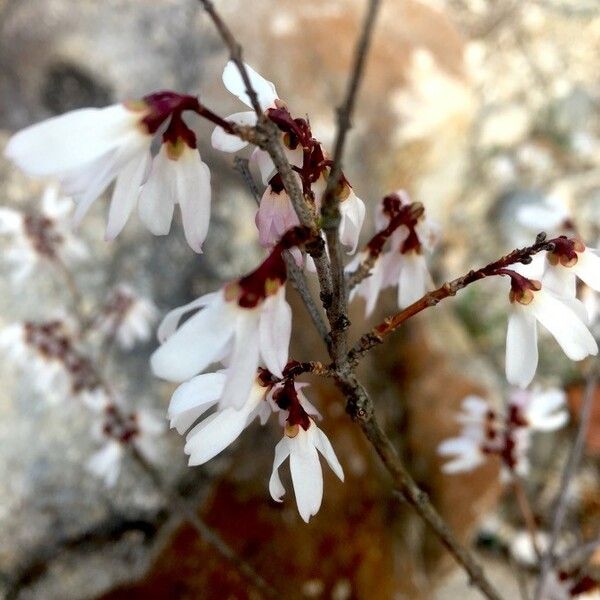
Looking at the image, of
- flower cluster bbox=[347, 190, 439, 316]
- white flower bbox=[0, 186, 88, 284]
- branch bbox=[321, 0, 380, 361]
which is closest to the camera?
branch bbox=[321, 0, 380, 361]

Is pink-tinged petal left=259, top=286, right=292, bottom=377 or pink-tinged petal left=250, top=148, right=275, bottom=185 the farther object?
pink-tinged petal left=250, top=148, right=275, bottom=185

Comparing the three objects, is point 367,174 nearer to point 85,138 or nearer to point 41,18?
point 41,18

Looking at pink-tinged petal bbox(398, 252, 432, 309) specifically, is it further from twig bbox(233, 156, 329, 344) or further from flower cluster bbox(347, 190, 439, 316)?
twig bbox(233, 156, 329, 344)

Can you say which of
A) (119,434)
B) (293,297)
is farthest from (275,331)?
(293,297)

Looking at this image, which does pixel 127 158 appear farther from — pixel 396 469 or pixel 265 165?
pixel 396 469

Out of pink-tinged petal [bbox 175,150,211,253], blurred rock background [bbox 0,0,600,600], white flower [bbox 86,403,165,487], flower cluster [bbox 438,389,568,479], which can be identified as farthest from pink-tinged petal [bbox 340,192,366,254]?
blurred rock background [bbox 0,0,600,600]

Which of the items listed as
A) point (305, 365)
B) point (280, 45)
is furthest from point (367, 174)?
point (305, 365)

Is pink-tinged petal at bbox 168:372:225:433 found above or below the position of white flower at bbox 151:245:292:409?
above
